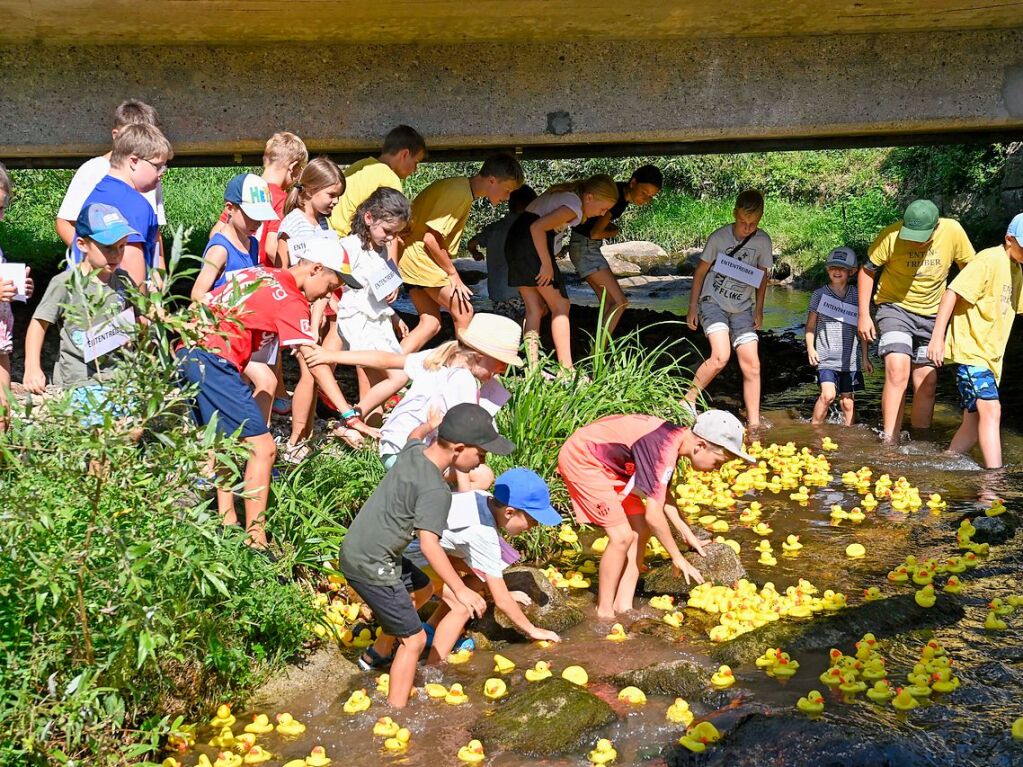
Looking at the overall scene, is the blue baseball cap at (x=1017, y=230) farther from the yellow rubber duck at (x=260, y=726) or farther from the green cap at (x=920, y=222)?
the yellow rubber duck at (x=260, y=726)

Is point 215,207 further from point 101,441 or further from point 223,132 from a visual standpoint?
point 101,441

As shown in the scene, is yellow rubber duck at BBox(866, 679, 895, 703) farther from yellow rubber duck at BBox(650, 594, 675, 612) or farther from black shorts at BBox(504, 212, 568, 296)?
black shorts at BBox(504, 212, 568, 296)

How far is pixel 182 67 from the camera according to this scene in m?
8.59

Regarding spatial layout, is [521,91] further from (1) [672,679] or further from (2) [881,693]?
(2) [881,693]

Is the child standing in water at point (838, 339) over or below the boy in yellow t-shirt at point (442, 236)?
below

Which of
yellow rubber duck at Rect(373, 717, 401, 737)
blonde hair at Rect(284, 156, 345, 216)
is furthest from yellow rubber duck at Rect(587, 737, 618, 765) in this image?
blonde hair at Rect(284, 156, 345, 216)

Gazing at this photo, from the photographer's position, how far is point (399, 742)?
451 cm

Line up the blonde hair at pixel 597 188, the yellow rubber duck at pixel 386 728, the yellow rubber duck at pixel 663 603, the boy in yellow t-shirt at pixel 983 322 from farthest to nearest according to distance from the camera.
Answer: the blonde hair at pixel 597 188 < the boy in yellow t-shirt at pixel 983 322 < the yellow rubber duck at pixel 663 603 < the yellow rubber duck at pixel 386 728

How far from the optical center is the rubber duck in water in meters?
4.82

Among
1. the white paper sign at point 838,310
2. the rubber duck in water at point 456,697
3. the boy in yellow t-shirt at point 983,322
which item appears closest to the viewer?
the rubber duck in water at point 456,697

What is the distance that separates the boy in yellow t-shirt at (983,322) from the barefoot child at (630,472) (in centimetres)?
305

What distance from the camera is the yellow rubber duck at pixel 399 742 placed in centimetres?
450

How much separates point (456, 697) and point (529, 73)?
5.59m

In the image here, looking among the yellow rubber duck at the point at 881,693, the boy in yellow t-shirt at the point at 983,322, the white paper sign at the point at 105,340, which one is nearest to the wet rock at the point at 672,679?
the yellow rubber duck at the point at 881,693
